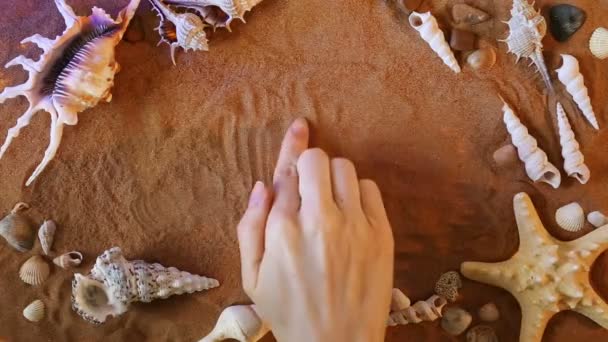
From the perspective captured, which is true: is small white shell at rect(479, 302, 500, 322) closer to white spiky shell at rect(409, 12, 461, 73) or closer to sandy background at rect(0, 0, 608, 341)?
sandy background at rect(0, 0, 608, 341)

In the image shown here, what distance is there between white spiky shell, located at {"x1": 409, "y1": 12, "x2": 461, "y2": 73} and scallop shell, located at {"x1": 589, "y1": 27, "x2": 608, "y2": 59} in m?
0.47

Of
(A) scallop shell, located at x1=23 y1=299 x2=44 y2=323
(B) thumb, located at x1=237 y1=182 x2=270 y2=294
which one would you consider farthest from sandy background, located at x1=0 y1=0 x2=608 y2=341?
(B) thumb, located at x1=237 y1=182 x2=270 y2=294

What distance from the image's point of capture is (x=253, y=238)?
1.67 m

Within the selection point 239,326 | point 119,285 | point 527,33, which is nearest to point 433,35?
point 527,33

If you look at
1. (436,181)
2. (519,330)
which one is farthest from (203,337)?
(519,330)

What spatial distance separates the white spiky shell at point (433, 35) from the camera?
1987 millimetres

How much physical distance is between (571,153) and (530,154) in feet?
0.45

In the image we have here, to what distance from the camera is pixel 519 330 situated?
2025mm

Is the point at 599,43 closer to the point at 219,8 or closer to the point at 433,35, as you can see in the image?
the point at 433,35

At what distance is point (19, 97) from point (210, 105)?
654mm

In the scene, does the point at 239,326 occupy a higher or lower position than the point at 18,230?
lower

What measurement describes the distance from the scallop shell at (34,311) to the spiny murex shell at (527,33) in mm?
1814

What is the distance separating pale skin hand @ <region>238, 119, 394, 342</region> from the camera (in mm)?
1570

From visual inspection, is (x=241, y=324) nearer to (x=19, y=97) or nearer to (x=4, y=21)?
(x=19, y=97)
